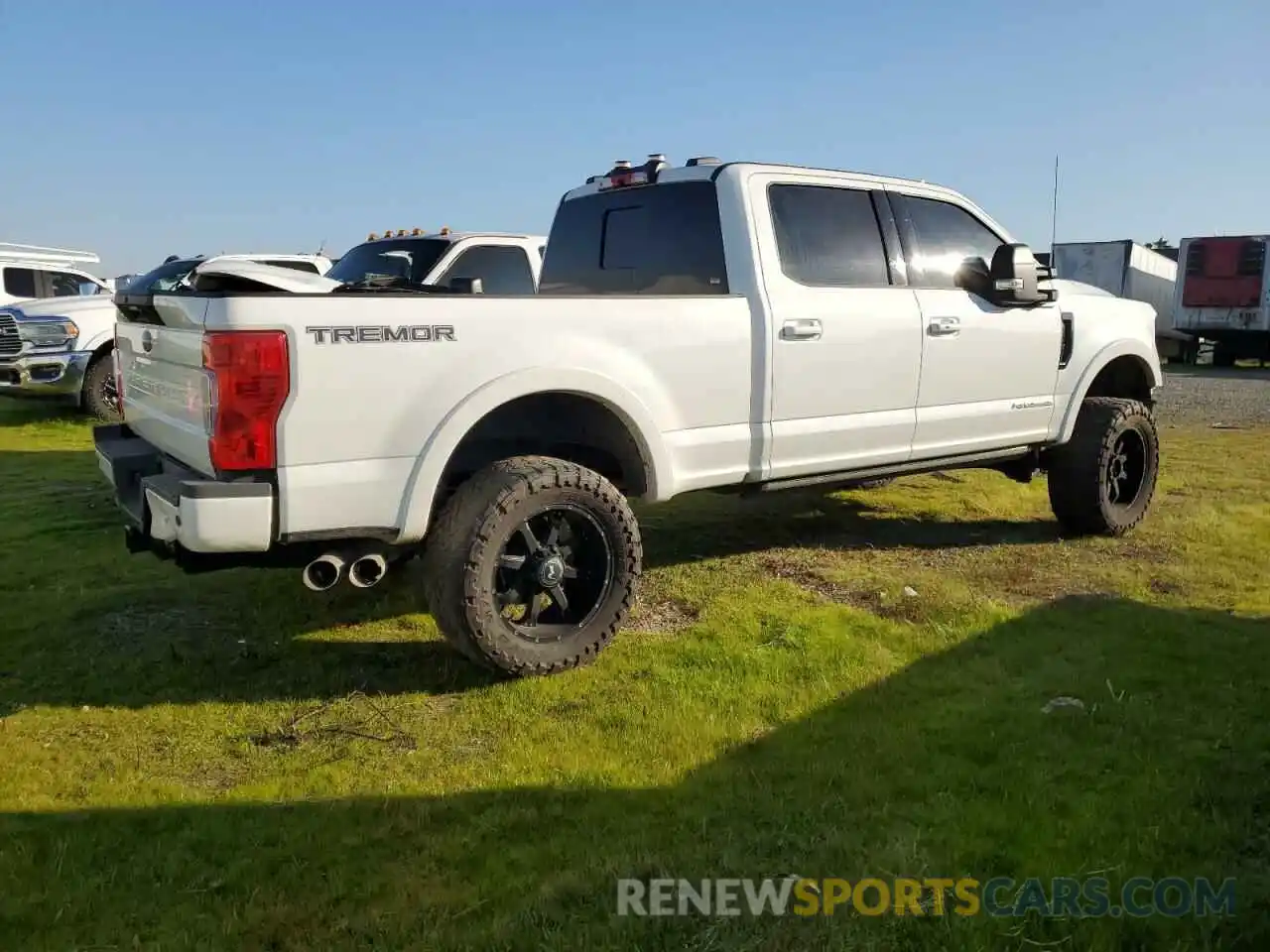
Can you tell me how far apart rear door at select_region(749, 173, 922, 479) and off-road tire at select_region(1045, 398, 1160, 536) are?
1.41 metres

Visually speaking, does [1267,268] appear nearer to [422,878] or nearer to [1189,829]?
[1189,829]

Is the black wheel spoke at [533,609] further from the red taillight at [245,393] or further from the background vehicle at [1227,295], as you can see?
the background vehicle at [1227,295]

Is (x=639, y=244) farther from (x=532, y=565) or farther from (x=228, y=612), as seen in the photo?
(x=228, y=612)

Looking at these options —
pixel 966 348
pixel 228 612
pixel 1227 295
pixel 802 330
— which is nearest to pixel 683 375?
pixel 802 330

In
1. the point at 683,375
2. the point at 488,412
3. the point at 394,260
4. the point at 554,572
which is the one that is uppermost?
the point at 394,260

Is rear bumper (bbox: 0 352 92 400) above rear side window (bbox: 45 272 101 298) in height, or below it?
below

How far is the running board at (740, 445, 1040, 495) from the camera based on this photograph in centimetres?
471

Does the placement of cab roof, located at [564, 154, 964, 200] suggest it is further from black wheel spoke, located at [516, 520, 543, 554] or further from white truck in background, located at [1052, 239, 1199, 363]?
white truck in background, located at [1052, 239, 1199, 363]

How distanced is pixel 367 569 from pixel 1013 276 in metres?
3.59

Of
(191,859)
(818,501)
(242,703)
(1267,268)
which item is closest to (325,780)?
(191,859)

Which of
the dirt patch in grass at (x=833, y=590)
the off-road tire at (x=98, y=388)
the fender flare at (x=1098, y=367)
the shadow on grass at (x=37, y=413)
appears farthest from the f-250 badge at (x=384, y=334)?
the shadow on grass at (x=37, y=413)

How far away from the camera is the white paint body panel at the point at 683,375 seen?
3340 millimetres

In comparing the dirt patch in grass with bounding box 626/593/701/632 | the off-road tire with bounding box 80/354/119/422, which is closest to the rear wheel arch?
the dirt patch in grass with bounding box 626/593/701/632

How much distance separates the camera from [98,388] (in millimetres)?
11141
